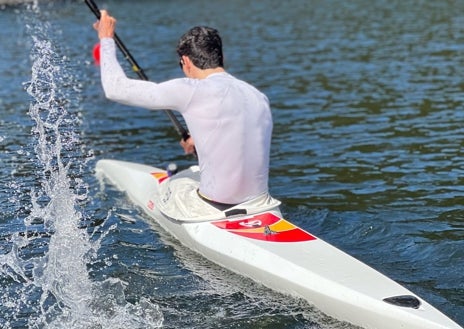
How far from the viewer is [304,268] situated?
7227mm

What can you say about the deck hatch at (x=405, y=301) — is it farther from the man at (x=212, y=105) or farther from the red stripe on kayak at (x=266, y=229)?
the man at (x=212, y=105)

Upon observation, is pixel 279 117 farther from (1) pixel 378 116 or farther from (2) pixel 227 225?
(2) pixel 227 225

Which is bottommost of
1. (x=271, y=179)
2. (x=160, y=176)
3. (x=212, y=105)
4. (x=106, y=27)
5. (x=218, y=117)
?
(x=271, y=179)

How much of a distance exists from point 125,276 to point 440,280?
334 cm

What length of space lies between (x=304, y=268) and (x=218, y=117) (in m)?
1.73

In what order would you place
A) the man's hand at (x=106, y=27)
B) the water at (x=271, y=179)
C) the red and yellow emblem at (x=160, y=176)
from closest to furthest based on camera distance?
the man's hand at (x=106, y=27), the water at (x=271, y=179), the red and yellow emblem at (x=160, y=176)

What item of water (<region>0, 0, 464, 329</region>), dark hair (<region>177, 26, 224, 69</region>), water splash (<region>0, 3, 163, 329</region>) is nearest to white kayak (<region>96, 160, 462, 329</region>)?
water (<region>0, 0, 464, 329</region>)

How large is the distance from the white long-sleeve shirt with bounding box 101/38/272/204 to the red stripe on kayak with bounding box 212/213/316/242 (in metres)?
0.25

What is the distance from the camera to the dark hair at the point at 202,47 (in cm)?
766

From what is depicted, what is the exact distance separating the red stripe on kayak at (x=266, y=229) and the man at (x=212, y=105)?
0.78 ft

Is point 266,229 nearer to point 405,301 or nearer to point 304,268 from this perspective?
point 304,268

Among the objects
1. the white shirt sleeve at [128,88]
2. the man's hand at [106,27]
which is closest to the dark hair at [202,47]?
the white shirt sleeve at [128,88]

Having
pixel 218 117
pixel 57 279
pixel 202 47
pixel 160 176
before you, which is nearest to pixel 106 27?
pixel 202 47

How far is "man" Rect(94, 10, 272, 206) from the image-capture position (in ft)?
24.0
